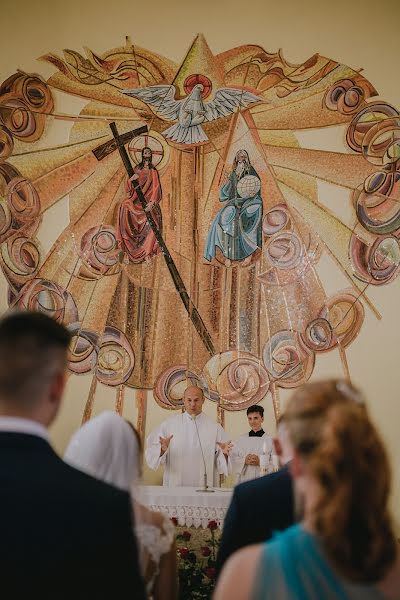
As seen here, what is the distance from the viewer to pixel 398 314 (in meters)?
7.40

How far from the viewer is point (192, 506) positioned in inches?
203

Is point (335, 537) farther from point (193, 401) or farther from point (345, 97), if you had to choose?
point (345, 97)

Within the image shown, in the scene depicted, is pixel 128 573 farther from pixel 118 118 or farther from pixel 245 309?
pixel 118 118

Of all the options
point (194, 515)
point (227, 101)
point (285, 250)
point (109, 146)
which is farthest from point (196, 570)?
point (227, 101)

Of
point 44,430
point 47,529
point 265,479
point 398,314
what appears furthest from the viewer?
point 398,314

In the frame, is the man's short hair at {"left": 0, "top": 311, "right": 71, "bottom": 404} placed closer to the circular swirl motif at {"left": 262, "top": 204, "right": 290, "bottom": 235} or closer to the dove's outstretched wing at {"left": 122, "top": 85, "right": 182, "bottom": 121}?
the circular swirl motif at {"left": 262, "top": 204, "right": 290, "bottom": 235}

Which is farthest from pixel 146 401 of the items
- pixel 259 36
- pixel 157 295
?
pixel 259 36

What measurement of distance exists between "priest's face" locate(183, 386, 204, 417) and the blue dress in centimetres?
568

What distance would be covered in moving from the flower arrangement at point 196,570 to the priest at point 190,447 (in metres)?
1.65

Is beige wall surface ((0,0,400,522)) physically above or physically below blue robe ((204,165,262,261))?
above

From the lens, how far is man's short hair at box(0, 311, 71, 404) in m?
1.50

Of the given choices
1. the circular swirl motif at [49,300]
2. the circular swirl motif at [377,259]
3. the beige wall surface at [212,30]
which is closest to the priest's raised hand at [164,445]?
the circular swirl motif at [49,300]

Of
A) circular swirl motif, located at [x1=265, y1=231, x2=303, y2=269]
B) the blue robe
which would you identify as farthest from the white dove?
circular swirl motif, located at [x1=265, y1=231, x2=303, y2=269]

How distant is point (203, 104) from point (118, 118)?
1.14m
